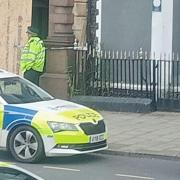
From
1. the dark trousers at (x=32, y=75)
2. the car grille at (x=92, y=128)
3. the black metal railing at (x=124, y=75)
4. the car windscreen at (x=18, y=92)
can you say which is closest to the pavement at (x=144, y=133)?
the black metal railing at (x=124, y=75)

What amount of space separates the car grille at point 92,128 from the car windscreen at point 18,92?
1055mm

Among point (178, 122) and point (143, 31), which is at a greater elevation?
point (143, 31)

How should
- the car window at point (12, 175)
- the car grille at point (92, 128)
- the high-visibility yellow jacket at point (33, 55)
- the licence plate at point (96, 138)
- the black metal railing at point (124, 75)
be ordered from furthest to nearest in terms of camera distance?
the black metal railing at point (124, 75), the high-visibility yellow jacket at point (33, 55), the licence plate at point (96, 138), the car grille at point (92, 128), the car window at point (12, 175)

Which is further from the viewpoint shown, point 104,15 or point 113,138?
point 104,15

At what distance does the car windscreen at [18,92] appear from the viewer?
1083cm

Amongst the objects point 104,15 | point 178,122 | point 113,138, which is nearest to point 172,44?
point 104,15

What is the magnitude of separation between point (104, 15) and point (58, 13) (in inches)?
55.5

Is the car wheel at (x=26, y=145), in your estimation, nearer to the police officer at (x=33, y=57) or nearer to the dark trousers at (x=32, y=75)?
the police officer at (x=33, y=57)

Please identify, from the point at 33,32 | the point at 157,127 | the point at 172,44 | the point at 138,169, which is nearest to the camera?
the point at 138,169

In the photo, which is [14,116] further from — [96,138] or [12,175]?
[12,175]

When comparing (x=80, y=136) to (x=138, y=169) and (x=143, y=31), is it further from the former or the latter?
(x=143, y=31)

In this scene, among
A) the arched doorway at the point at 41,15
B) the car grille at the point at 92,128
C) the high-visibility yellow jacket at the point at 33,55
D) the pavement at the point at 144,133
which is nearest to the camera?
the car grille at the point at 92,128

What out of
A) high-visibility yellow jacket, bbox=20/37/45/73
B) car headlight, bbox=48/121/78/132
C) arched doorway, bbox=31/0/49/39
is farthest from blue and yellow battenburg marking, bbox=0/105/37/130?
arched doorway, bbox=31/0/49/39

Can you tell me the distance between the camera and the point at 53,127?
1021 centimetres
